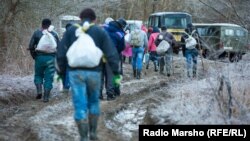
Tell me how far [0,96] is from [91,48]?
551cm

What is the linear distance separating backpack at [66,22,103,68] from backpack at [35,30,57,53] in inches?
180

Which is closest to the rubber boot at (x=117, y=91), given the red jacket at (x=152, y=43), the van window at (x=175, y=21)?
the red jacket at (x=152, y=43)

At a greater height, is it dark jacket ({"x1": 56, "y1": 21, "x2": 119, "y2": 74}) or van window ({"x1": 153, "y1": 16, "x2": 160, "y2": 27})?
dark jacket ({"x1": 56, "y1": 21, "x2": 119, "y2": 74})

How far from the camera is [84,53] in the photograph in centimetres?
743

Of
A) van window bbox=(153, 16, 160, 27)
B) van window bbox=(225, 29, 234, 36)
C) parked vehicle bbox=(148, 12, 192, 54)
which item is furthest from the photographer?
van window bbox=(153, 16, 160, 27)

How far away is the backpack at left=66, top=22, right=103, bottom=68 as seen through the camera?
24.5ft

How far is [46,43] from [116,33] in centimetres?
169

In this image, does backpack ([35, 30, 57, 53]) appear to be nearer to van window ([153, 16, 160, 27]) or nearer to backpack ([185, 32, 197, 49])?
backpack ([185, 32, 197, 49])

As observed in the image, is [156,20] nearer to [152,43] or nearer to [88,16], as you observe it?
[152,43]

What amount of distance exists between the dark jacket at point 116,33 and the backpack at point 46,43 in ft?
4.42

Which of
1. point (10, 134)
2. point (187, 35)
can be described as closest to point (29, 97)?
point (10, 134)

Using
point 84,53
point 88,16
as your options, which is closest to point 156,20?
point 88,16

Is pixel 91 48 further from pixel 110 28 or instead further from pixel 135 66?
pixel 135 66

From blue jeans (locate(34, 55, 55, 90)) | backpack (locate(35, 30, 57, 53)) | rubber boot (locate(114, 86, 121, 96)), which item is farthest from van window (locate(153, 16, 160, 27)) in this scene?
backpack (locate(35, 30, 57, 53))
